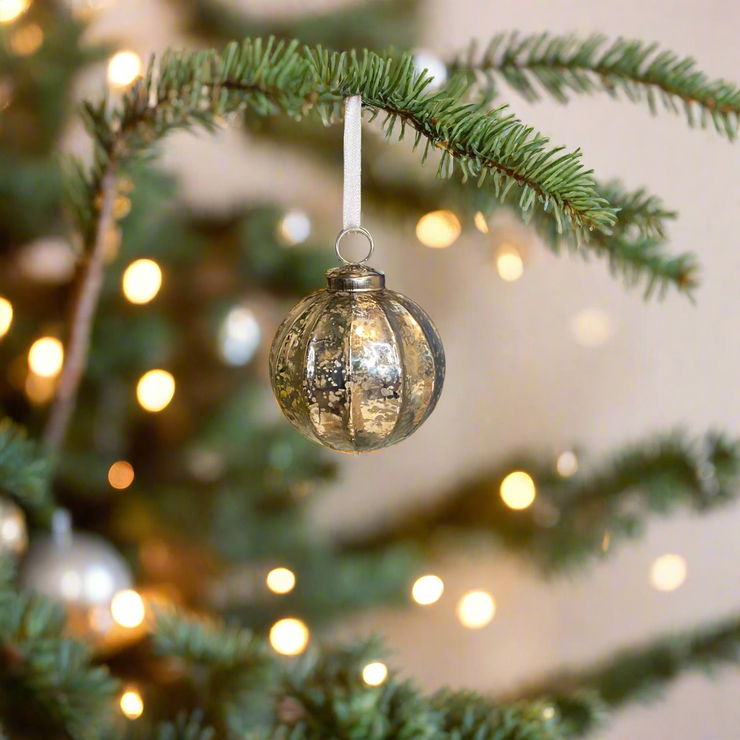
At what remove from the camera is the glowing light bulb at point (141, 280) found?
615 mm

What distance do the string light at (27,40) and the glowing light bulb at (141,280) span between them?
7.1 inches

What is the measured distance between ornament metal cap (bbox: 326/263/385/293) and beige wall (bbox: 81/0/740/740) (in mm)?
426

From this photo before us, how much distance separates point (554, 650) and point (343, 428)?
2.15 feet

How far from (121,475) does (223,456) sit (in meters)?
0.10

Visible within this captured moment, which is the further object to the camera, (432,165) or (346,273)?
(432,165)

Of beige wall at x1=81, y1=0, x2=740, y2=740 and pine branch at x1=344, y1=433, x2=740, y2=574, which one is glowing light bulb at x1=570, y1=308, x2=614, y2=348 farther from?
pine branch at x1=344, y1=433, x2=740, y2=574

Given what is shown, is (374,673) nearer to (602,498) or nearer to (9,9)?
(602,498)

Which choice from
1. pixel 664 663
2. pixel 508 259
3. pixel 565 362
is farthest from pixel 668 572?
pixel 508 259

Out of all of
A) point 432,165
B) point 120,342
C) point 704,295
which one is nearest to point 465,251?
point 432,165

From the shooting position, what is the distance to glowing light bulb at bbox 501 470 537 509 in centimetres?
70

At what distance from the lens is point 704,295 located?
2.41ft

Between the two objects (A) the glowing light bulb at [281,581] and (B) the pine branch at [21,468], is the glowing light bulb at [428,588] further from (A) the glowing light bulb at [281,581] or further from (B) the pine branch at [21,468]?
(B) the pine branch at [21,468]

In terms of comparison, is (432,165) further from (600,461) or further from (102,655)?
(102,655)

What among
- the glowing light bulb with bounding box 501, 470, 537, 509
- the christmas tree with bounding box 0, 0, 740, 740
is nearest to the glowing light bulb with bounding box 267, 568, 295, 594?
the christmas tree with bounding box 0, 0, 740, 740
